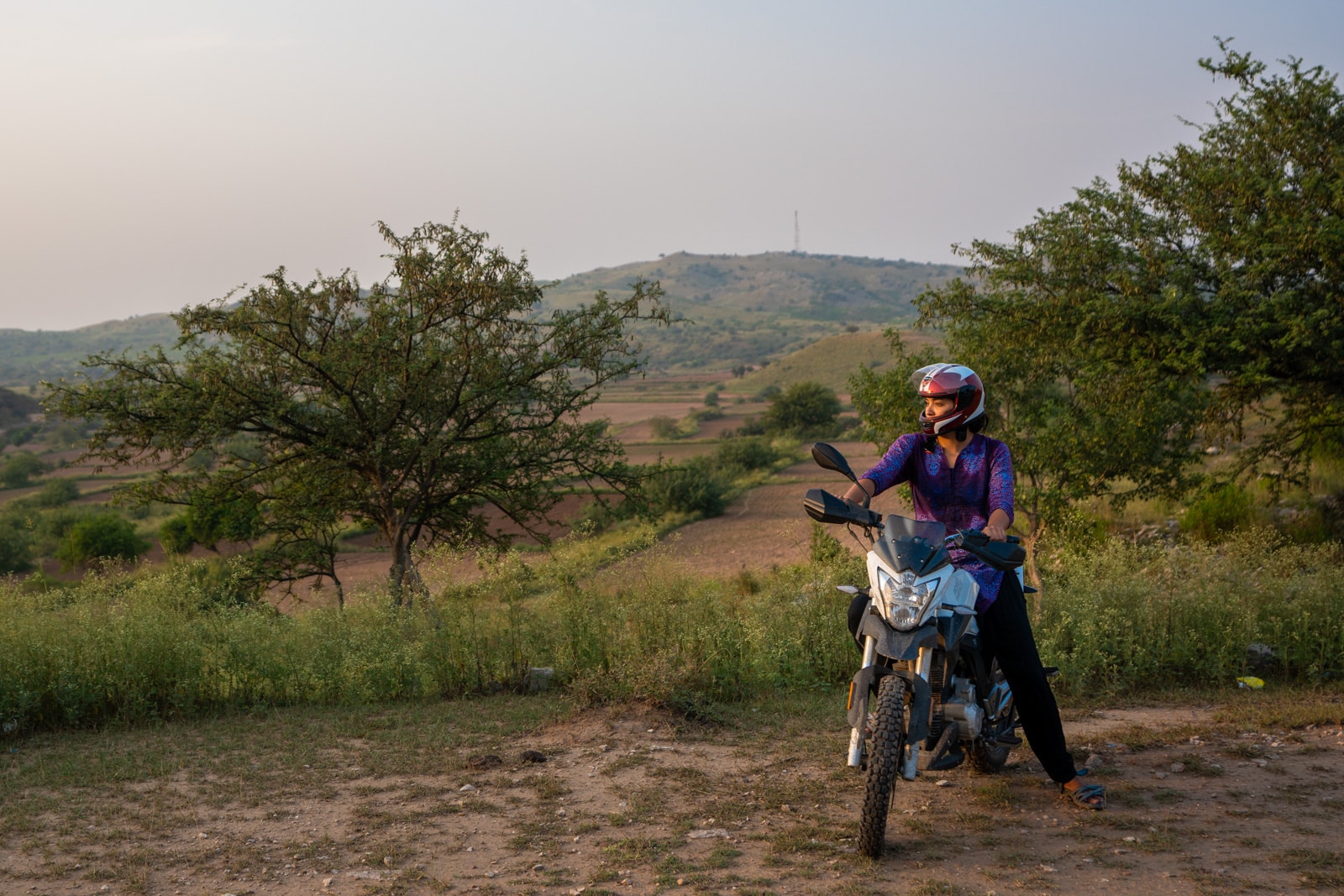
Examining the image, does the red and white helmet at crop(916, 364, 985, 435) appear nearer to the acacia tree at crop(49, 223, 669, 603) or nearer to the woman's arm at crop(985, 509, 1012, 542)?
the woman's arm at crop(985, 509, 1012, 542)

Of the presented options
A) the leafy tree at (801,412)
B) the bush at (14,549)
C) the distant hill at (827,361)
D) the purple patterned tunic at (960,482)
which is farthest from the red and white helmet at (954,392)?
the distant hill at (827,361)

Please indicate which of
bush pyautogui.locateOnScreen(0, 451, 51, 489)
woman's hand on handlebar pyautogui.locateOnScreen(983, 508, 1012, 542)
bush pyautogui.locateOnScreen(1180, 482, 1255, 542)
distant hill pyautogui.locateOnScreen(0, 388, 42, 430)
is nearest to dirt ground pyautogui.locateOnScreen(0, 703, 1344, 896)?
woman's hand on handlebar pyautogui.locateOnScreen(983, 508, 1012, 542)

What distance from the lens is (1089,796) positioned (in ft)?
16.9

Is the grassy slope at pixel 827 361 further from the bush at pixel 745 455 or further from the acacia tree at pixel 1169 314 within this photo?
the acacia tree at pixel 1169 314

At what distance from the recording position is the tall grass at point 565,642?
303 inches

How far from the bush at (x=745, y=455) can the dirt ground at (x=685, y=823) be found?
132ft

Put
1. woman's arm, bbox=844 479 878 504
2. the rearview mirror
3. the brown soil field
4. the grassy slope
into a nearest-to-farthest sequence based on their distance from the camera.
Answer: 1. the rearview mirror
2. woman's arm, bbox=844 479 878 504
3. the brown soil field
4. the grassy slope

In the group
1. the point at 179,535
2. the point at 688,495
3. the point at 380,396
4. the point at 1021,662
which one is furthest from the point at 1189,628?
the point at 179,535

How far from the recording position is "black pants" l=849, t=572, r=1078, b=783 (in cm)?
504

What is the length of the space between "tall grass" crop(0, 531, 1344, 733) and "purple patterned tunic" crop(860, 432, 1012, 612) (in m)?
2.88

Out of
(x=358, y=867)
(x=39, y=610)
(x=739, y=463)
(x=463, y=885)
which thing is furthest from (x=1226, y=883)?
(x=739, y=463)

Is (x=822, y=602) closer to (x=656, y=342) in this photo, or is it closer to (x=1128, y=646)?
(x=1128, y=646)

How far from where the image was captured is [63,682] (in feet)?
24.5

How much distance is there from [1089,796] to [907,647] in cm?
162
